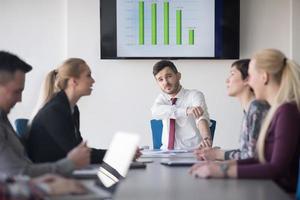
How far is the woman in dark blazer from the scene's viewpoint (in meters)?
2.59

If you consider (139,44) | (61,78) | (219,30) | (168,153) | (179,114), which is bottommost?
(168,153)

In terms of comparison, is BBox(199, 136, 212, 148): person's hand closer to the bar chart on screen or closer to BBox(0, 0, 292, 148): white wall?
BBox(0, 0, 292, 148): white wall

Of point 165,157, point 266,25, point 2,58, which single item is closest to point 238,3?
point 266,25

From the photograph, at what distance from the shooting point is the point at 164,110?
13.9 feet

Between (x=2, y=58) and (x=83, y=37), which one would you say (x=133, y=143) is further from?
(x=83, y=37)

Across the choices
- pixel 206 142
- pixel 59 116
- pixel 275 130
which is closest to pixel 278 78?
pixel 275 130

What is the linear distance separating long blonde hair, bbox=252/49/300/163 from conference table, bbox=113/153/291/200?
0.81 ft

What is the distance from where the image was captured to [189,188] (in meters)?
2.09

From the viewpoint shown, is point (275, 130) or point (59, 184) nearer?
point (59, 184)

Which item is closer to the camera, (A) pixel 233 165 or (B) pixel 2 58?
(B) pixel 2 58

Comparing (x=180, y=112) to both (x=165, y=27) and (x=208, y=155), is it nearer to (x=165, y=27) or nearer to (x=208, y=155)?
(x=208, y=155)

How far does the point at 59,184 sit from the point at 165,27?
3910 mm

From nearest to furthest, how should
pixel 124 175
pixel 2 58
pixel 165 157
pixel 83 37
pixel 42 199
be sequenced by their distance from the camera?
1. pixel 42 199
2. pixel 2 58
3. pixel 124 175
4. pixel 165 157
5. pixel 83 37

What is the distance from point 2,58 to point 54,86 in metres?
0.96
